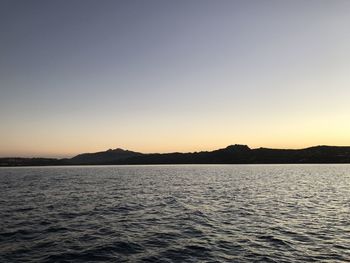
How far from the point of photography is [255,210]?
151 feet

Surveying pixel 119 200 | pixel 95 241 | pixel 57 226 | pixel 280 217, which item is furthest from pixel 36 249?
pixel 119 200

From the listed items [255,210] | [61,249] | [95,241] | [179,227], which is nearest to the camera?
[61,249]

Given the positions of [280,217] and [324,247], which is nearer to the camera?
[324,247]

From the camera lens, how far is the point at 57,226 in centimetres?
3472

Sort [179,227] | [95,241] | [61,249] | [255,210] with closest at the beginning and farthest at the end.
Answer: [61,249] → [95,241] → [179,227] → [255,210]

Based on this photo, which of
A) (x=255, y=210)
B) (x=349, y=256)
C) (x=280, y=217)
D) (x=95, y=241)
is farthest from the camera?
(x=255, y=210)

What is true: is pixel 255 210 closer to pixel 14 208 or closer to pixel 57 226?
pixel 57 226

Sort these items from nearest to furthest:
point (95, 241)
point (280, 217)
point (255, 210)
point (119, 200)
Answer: point (95, 241), point (280, 217), point (255, 210), point (119, 200)

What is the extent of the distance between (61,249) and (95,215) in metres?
15.9

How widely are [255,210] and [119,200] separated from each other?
24.3 meters

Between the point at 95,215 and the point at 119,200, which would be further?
the point at 119,200

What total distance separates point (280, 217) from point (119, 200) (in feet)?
94.6

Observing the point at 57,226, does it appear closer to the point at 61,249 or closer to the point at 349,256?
the point at 61,249

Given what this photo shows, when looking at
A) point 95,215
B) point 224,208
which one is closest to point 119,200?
point 95,215
